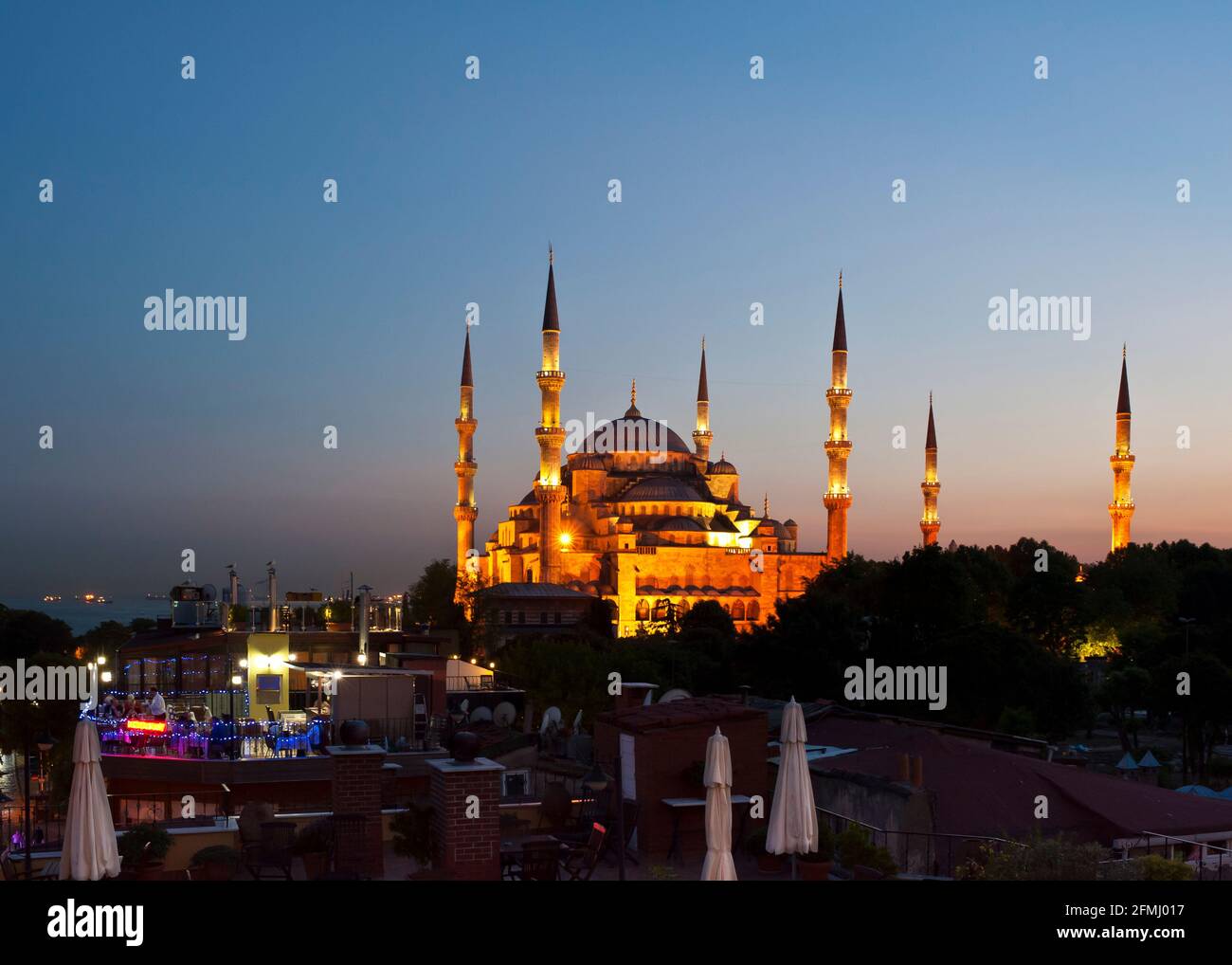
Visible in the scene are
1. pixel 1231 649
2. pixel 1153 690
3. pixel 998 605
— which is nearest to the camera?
pixel 1153 690

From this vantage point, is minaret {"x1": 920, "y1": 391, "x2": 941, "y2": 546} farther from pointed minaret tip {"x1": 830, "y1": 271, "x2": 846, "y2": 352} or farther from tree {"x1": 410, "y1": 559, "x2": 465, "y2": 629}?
tree {"x1": 410, "y1": 559, "x2": 465, "y2": 629}

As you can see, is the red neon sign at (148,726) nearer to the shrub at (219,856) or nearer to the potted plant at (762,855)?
the shrub at (219,856)

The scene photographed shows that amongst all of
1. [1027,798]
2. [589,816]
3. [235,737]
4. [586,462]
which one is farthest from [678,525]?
[589,816]

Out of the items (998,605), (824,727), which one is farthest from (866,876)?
(998,605)

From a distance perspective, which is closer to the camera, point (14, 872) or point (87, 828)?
point (87, 828)

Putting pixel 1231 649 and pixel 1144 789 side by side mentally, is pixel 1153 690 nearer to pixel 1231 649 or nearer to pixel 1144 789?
pixel 1231 649

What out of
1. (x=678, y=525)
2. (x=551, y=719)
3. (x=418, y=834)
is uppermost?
(x=678, y=525)

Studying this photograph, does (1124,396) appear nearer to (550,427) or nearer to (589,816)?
(550,427)
